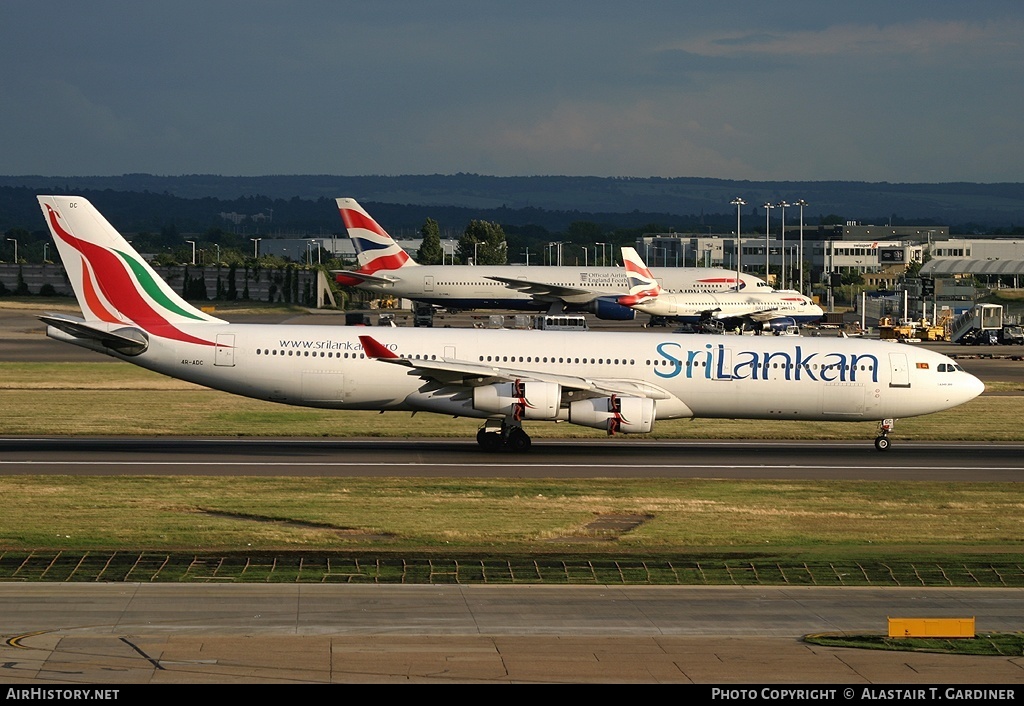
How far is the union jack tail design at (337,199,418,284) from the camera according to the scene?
109 m

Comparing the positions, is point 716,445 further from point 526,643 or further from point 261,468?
point 526,643

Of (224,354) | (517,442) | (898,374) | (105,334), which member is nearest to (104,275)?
(105,334)

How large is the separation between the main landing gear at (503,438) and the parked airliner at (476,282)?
69.9 meters

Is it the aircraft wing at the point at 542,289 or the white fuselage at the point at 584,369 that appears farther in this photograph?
the aircraft wing at the point at 542,289

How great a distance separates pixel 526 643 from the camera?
17750 millimetres

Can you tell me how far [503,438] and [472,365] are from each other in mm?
2569

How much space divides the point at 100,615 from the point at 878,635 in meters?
11.8

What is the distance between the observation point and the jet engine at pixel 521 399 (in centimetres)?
3738

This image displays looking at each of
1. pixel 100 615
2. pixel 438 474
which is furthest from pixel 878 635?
pixel 438 474

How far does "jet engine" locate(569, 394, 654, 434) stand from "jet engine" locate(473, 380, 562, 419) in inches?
29.7

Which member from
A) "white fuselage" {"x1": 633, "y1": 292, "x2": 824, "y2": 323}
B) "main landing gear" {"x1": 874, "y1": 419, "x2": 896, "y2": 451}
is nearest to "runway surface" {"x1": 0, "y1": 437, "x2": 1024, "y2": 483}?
"main landing gear" {"x1": 874, "y1": 419, "x2": 896, "y2": 451}

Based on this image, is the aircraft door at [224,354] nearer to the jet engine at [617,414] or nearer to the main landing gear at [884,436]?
the jet engine at [617,414]

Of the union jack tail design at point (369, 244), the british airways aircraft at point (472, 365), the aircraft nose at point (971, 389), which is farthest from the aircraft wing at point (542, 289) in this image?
the aircraft nose at point (971, 389)
